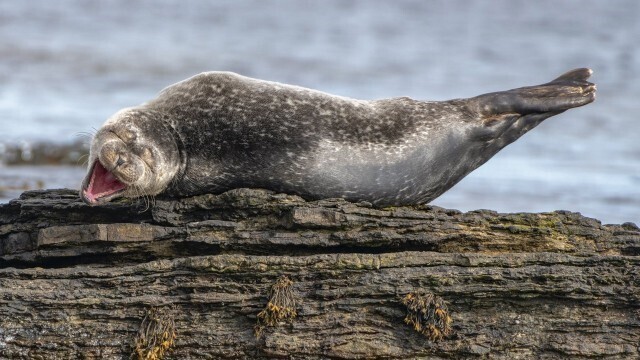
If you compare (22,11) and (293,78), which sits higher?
(22,11)

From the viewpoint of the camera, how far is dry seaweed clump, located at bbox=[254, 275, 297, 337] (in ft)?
22.4

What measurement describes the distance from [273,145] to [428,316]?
1.72 meters

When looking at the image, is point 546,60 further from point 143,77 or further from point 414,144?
point 414,144

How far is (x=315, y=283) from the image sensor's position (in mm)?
6988

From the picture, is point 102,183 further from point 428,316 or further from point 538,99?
point 538,99

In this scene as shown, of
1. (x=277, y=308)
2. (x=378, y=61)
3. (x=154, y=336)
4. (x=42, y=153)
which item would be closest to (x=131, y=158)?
(x=154, y=336)

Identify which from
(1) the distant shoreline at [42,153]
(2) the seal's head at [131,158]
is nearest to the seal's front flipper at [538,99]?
(2) the seal's head at [131,158]

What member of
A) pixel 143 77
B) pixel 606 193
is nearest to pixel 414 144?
pixel 606 193

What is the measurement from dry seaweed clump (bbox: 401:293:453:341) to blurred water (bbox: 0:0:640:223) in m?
6.75

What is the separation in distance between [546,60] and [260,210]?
22769mm

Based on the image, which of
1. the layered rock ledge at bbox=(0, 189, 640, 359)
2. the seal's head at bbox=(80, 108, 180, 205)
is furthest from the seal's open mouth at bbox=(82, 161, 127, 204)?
the layered rock ledge at bbox=(0, 189, 640, 359)

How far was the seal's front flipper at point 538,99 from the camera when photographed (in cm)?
850

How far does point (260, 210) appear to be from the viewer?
7.34 metres

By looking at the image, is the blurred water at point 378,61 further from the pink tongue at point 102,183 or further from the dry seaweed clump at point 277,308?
the dry seaweed clump at point 277,308
